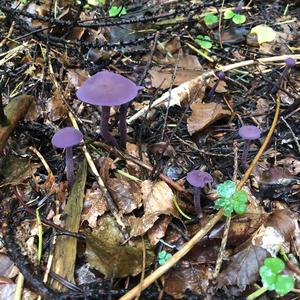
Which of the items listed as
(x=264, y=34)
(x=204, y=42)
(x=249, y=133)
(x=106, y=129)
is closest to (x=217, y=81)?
(x=204, y=42)

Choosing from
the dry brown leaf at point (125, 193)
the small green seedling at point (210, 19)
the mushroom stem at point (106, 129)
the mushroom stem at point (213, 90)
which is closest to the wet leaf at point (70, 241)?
the dry brown leaf at point (125, 193)

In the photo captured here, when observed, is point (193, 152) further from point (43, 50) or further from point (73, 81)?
point (43, 50)

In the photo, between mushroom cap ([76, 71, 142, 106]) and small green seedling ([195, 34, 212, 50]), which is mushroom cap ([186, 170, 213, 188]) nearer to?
mushroom cap ([76, 71, 142, 106])

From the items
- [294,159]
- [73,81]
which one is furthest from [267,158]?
[73,81]

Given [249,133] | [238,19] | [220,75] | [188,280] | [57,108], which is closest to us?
[188,280]

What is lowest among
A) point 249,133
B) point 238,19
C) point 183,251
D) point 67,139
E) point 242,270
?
point 242,270

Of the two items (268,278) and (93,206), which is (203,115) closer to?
(93,206)

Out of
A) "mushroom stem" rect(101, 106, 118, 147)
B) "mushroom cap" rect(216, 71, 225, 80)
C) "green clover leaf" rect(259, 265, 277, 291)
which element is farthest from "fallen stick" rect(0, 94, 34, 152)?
"green clover leaf" rect(259, 265, 277, 291)
